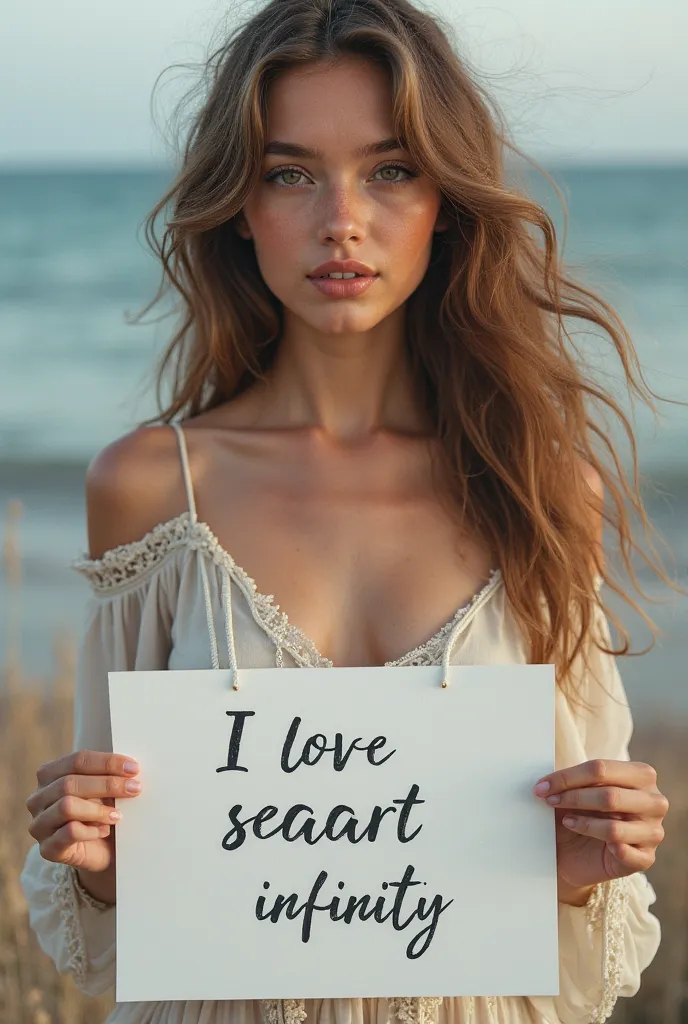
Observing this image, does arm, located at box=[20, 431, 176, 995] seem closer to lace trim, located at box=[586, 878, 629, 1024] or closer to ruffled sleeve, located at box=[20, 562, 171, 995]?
ruffled sleeve, located at box=[20, 562, 171, 995]

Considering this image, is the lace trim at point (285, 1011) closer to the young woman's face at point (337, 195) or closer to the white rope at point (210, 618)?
the white rope at point (210, 618)

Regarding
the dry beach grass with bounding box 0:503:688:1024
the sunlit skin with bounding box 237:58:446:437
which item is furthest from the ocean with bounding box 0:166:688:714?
the sunlit skin with bounding box 237:58:446:437

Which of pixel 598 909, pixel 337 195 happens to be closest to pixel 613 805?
pixel 598 909

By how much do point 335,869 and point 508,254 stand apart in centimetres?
91

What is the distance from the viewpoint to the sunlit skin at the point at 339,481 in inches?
58.1

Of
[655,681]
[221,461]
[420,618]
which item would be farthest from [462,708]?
[655,681]

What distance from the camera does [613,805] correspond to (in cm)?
144

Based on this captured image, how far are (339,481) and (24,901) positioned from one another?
4.80ft

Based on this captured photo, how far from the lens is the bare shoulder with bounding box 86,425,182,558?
176cm

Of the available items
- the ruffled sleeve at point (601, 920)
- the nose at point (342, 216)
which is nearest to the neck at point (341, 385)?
the nose at point (342, 216)

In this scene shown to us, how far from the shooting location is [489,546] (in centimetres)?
178

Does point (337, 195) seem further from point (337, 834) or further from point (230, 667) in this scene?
point (337, 834)

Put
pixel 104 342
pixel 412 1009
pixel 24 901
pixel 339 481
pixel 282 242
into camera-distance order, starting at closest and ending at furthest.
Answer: pixel 412 1009, pixel 282 242, pixel 339 481, pixel 24 901, pixel 104 342

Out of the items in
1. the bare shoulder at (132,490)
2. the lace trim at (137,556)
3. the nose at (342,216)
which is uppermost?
the nose at (342,216)
